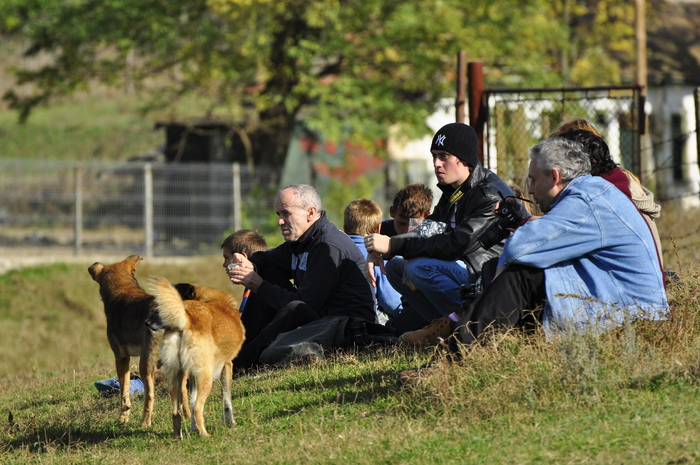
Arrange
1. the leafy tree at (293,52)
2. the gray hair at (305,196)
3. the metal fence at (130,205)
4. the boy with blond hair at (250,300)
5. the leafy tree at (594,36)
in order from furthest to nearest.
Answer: the leafy tree at (594,36)
the leafy tree at (293,52)
the metal fence at (130,205)
the boy with blond hair at (250,300)
the gray hair at (305,196)

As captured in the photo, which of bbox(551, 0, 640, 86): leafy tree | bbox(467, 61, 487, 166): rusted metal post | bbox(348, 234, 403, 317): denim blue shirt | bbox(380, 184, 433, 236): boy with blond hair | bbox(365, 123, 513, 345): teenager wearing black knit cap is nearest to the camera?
bbox(365, 123, 513, 345): teenager wearing black knit cap

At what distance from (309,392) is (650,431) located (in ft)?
7.57

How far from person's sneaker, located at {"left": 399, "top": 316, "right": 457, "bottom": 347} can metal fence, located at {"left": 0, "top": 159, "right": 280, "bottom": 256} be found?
13.0 metres

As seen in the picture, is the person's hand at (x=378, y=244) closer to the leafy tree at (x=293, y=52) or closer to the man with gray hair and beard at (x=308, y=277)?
the man with gray hair and beard at (x=308, y=277)

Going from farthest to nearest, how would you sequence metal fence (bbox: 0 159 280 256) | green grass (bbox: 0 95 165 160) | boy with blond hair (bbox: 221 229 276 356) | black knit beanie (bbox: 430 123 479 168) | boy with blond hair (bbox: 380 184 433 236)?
green grass (bbox: 0 95 165 160)
metal fence (bbox: 0 159 280 256)
boy with blond hair (bbox: 221 229 276 356)
boy with blond hair (bbox: 380 184 433 236)
black knit beanie (bbox: 430 123 479 168)

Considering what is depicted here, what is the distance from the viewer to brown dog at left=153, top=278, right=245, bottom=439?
480 cm

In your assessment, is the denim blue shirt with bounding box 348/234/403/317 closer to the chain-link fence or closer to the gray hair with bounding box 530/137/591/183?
the chain-link fence

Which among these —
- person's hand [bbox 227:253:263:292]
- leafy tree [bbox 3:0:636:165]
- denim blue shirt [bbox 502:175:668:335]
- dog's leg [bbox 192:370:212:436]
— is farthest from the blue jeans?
leafy tree [bbox 3:0:636:165]

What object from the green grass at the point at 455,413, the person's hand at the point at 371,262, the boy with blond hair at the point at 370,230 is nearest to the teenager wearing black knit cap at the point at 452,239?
the person's hand at the point at 371,262

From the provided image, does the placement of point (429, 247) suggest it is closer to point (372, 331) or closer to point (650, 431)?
point (372, 331)

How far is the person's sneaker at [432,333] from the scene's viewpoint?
5.75 metres

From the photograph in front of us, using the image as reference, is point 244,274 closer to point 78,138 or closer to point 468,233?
point 468,233

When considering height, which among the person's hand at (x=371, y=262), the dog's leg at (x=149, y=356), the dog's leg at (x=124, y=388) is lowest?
the dog's leg at (x=124, y=388)

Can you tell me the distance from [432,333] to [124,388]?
2196 mm
